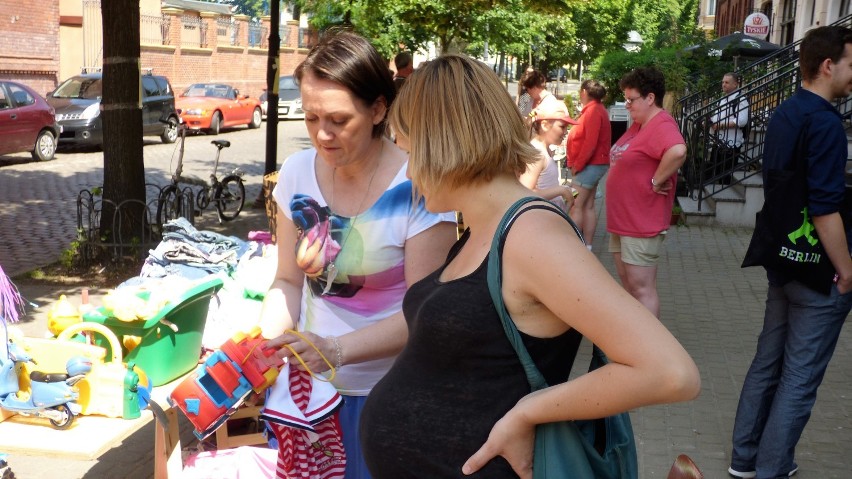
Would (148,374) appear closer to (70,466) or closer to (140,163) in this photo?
(70,466)

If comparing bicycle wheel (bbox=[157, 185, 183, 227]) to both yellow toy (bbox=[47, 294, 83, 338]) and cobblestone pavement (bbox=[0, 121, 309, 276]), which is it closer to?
cobblestone pavement (bbox=[0, 121, 309, 276])

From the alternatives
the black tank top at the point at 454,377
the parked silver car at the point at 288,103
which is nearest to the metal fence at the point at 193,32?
the parked silver car at the point at 288,103

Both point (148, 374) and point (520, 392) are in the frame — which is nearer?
point (520, 392)

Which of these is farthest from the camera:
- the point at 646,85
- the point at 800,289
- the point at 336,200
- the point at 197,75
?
the point at 197,75

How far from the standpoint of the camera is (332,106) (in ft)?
8.56

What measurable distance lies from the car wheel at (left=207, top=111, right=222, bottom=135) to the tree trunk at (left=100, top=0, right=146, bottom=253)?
1727cm

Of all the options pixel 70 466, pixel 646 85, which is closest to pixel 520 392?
pixel 70 466

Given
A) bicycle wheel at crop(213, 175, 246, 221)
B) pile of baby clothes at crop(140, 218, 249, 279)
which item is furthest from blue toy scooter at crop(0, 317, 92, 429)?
bicycle wheel at crop(213, 175, 246, 221)

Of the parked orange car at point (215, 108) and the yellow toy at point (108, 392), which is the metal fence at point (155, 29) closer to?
the parked orange car at point (215, 108)

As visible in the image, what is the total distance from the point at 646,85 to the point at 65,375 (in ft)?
14.7

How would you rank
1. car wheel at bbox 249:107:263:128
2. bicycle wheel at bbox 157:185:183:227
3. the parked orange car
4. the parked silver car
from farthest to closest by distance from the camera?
the parked silver car
car wheel at bbox 249:107:263:128
the parked orange car
bicycle wheel at bbox 157:185:183:227

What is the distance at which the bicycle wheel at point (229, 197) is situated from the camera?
40.0 feet

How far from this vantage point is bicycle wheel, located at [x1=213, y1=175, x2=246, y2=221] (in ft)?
40.0

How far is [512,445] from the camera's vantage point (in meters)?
1.83
